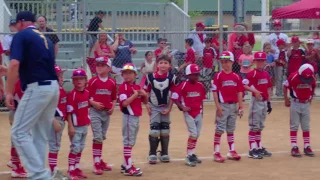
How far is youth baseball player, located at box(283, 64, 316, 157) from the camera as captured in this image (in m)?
11.1

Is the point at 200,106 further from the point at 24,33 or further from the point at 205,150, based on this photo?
the point at 24,33

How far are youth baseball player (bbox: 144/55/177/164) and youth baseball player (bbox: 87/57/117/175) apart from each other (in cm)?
83

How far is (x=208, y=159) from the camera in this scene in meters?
10.8

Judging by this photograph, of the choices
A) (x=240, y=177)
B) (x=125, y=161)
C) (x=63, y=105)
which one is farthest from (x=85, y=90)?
(x=240, y=177)

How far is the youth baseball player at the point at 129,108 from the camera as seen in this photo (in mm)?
9695

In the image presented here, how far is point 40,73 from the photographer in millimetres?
8023

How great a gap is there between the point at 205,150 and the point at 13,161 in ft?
11.7

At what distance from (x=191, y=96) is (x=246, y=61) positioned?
20.8ft

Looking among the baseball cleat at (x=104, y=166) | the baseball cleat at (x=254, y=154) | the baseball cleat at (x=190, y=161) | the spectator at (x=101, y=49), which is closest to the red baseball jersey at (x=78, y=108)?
the baseball cleat at (x=104, y=166)

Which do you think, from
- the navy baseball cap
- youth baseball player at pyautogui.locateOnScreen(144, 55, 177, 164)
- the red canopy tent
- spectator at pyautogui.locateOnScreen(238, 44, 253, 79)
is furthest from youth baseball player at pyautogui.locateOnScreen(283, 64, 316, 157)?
the red canopy tent

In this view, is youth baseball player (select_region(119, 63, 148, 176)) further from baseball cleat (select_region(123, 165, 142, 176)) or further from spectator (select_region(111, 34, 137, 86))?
spectator (select_region(111, 34, 137, 86))

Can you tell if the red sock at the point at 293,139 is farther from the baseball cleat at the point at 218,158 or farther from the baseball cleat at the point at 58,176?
the baseball cleat at the point at 58,176

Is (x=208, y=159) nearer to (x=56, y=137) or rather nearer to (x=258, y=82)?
(x=258, y=82)

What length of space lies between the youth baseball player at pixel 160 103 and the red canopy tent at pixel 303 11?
13.1 meters
